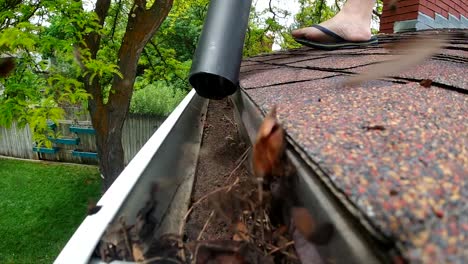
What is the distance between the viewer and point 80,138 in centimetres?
1185

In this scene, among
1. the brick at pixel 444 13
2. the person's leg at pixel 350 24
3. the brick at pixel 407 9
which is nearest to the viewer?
the person's leg at pixel 350 24

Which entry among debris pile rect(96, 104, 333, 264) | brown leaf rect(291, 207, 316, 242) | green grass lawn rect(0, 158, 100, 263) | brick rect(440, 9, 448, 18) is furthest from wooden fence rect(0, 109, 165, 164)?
brown leaf rect(291, 207, 316, 242)

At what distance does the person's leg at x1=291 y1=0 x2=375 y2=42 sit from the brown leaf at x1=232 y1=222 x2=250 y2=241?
Answer: 1.74 m

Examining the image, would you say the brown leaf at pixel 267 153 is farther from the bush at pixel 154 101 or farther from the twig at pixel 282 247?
the bush at pixel 154 101

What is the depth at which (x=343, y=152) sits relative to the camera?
45cm

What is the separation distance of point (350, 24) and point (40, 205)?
9066 mm

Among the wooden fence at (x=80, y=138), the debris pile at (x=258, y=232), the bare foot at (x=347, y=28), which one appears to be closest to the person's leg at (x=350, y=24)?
the bare foot at (x=347, y=28)

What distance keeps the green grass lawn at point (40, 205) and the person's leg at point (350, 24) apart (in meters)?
6.84

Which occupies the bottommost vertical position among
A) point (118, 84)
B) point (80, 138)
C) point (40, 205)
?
point (40, 205)

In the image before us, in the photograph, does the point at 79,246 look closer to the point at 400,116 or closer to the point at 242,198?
the point at 242,198

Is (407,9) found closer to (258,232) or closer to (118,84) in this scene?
(118,84)

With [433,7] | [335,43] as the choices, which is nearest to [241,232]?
[335,43]

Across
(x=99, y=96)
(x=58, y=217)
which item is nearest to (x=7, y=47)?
(x=99, y=96)

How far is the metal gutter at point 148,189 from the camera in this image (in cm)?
50
